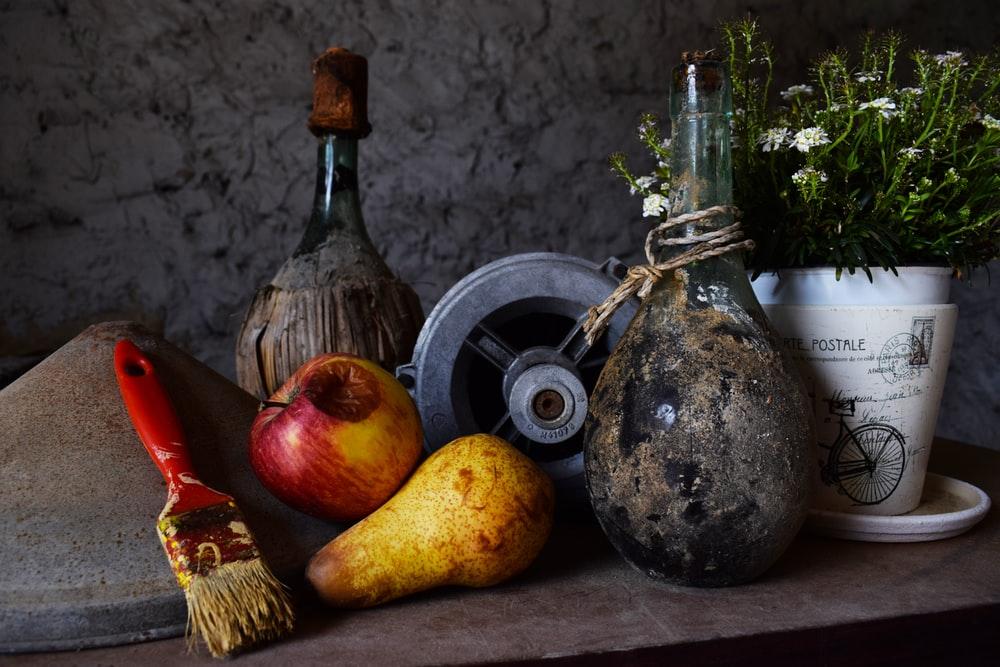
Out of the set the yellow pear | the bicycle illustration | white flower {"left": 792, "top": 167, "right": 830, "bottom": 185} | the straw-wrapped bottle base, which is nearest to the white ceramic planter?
the bicycle illustration

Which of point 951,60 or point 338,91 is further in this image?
point 338,91

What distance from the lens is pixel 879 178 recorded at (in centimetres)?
93

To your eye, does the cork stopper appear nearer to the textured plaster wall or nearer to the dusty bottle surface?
the dusty bottle surface

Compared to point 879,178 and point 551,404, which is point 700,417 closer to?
point 551,404

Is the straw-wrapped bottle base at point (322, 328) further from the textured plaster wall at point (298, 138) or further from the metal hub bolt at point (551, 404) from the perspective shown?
the textured plaster wall at point (298, 138)

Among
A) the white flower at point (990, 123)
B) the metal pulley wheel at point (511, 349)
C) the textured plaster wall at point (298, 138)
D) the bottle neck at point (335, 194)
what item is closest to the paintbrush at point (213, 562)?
the metal pulley wheel at point (511, 349)

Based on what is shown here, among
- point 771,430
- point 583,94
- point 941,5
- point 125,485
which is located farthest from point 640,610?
point 941,5

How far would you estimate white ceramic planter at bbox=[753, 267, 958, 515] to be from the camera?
88 centimetres

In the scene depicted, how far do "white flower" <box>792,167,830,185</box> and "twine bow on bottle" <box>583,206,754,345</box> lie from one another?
0.34 feet

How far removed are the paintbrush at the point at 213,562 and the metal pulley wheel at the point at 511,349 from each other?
0.31 meters

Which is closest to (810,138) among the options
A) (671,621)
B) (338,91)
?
(671,621)

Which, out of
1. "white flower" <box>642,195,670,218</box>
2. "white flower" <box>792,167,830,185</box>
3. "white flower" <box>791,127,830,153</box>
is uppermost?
"white flower" <box>791,127,830,153</box>

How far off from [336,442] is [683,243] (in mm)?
408

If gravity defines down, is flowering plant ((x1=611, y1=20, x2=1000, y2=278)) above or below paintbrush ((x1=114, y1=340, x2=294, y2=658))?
above
